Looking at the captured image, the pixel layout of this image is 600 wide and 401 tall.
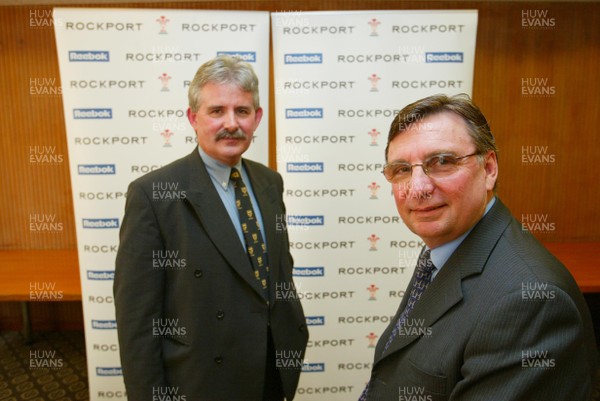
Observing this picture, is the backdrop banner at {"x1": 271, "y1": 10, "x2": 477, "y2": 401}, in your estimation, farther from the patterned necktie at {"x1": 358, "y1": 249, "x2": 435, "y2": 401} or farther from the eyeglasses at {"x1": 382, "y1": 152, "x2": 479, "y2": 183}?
the eyeglasses at {"x1": 382, "y1": 152, "x2": 479, "y2": 183}

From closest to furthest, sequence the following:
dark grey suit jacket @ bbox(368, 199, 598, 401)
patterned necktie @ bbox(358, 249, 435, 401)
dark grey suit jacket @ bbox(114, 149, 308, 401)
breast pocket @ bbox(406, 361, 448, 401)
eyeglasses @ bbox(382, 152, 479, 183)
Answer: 1. dark grey suit jacket @ bbox(368, 199, 598, 401)
2. breast pocket @ bbox(406, 361, 448, 401)
3. eyeglasses @ bbox(382, 152, 479, 183)
4. patterned necktie @ bbox(358, 249, 435, 401)
5. dark grey suit jacket @ bbox(114, 149, 308, 401)

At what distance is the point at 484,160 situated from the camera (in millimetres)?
1240

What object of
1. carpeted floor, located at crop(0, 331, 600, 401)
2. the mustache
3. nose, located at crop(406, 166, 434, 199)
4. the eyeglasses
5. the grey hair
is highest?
the grey hair

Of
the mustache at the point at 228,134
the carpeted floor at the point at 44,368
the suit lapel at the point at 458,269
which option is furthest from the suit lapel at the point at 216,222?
the carpeted floor at the point at 44,368

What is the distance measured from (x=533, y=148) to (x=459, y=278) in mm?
3403

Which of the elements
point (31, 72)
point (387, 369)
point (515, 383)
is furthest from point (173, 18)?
point (515, 383)

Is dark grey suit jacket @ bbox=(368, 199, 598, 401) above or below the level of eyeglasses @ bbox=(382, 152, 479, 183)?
below

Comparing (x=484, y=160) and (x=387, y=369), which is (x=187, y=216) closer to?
(x=387, y=369)

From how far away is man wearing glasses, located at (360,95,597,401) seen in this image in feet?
3.09

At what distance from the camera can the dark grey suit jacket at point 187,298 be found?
1760 millimetres

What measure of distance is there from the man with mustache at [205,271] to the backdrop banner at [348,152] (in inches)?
38.8

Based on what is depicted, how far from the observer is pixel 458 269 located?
3.84ft

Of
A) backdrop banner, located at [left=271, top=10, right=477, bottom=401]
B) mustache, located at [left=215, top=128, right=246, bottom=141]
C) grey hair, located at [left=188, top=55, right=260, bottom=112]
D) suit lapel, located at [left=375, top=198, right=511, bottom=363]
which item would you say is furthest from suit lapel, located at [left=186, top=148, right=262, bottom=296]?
backdrop banner, located at [left=271, top=10, right=477, bottom=401]

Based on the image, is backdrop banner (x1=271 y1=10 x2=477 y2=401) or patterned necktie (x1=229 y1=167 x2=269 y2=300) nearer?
patterned necktie (x1=229 y1=167 x2=269 y2=300)
